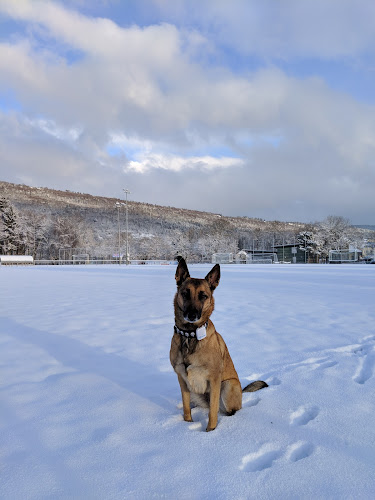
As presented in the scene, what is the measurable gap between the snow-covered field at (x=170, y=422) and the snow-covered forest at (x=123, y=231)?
153 ft

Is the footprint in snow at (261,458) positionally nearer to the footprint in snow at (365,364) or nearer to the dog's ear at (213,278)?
the dog's ear at (213,278)

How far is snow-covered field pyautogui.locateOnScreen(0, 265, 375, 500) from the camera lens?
6.91 ft

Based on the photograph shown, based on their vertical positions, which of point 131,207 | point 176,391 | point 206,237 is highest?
point 131,207

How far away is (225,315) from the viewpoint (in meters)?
8.20

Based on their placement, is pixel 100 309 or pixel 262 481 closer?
pixel 262 481

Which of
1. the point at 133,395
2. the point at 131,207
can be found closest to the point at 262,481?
the point at 133,395

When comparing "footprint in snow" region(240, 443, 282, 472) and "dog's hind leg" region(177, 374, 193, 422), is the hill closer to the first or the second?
"dog's hind leg" region(177, 374, 193, 422)

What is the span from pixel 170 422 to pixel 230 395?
60 centimetres

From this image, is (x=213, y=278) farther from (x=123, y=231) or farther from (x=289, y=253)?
(x=123, y=231)

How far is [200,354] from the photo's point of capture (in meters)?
2.69

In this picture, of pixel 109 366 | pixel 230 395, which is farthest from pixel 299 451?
pixel 109 366

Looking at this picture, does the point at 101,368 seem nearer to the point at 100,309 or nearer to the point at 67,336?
the point at 67,336

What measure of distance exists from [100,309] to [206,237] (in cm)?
10699

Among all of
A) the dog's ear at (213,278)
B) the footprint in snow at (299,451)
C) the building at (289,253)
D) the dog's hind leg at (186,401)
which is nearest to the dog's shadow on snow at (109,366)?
the dog's hind leg at (186,401)
